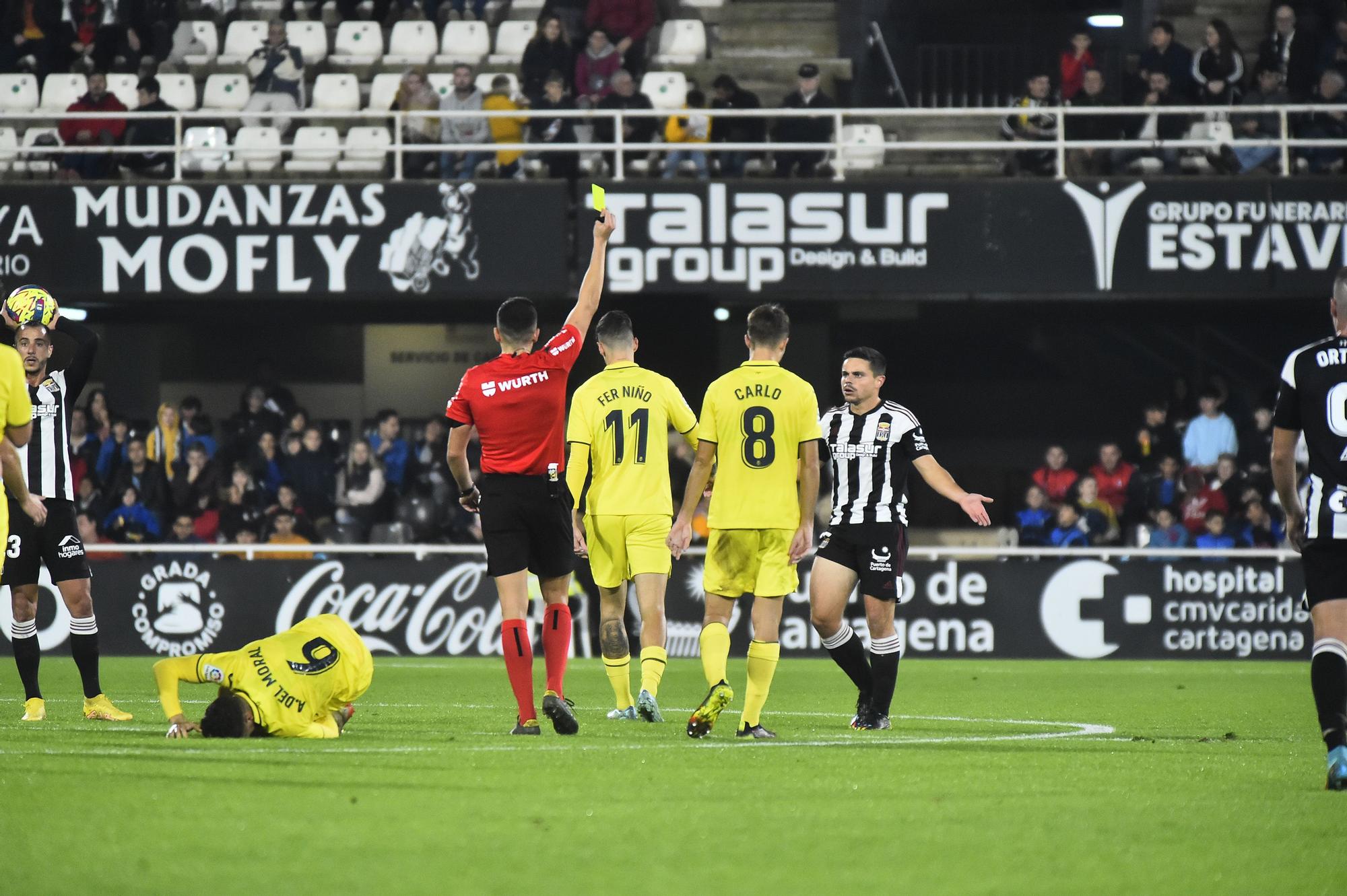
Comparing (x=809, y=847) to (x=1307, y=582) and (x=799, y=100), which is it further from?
(x=799, y=100)

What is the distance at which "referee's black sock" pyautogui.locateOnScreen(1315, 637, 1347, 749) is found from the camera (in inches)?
243

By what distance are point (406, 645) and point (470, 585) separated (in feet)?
2.79

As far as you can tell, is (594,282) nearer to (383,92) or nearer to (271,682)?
(271,682)

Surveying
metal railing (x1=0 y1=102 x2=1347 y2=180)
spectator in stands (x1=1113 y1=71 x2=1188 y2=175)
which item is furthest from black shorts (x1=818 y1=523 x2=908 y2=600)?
spectator in stands (x1=1113 y1=71 x2=1188 y2=175)

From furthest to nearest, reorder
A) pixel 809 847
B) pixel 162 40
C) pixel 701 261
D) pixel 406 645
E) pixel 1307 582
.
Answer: pixel 162 40 < pixel 701 261 < pixel 406 645 < pixel 1307 582 < pixel 809 847

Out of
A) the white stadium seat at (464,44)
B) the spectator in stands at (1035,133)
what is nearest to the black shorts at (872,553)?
the spectator in stands at (1035,133)

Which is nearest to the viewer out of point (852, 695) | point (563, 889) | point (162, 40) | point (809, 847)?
point (563, 889)

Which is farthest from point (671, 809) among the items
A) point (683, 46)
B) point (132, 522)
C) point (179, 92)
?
point (179, 92)

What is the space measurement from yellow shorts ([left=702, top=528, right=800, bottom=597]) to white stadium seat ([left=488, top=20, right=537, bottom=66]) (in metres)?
13.9

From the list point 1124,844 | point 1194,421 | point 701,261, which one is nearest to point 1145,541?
point 1194,421

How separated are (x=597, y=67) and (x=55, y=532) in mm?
11808

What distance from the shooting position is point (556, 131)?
60.7 ft

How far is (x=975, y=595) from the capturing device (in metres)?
16.9

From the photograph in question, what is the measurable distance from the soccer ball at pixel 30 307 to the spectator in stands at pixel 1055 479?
11639mm
